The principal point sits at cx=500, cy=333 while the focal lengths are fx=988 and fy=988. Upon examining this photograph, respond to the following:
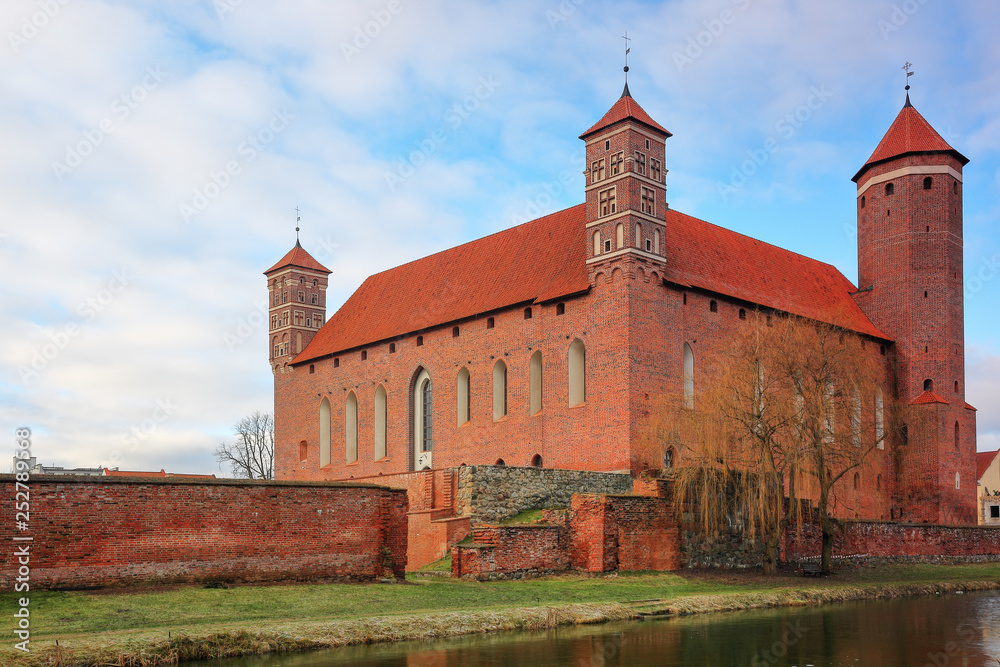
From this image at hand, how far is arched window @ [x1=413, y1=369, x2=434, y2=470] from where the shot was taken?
3900 centimetres

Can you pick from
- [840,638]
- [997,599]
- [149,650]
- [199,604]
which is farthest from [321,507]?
[997,599]

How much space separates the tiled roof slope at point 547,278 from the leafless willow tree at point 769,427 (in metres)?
7.52

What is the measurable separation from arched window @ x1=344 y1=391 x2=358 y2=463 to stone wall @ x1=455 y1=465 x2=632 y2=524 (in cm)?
1744

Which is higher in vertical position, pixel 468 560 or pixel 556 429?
pixel 556 429

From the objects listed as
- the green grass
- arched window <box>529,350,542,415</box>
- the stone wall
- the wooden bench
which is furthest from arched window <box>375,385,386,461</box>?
the green grass

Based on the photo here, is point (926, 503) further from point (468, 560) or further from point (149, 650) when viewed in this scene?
point (149, 650)

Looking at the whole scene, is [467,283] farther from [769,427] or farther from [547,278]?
[769,427]

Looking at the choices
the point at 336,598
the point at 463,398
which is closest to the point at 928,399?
the point at 463,398

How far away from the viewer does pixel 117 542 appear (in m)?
16.1

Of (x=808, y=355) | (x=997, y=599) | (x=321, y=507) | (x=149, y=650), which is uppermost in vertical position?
(x=808, y=355)

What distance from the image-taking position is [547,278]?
3512cm

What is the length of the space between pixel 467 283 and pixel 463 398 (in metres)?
5.12

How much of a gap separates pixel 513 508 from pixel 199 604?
11578 millimetres

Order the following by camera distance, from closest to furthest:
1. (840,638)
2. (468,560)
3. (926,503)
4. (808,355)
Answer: (840,638), (468,560), (808,355), (926,503)
